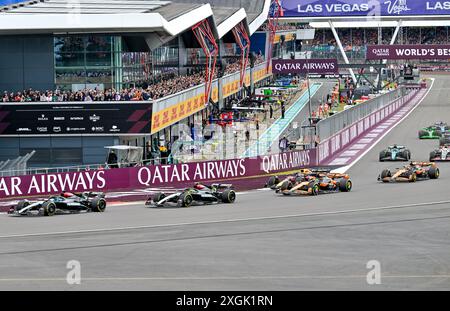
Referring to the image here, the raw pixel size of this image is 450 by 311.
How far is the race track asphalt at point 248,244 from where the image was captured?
20.6m

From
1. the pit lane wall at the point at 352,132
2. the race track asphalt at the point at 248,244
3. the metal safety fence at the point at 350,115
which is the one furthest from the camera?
the metal safety fence at the point at 350,115

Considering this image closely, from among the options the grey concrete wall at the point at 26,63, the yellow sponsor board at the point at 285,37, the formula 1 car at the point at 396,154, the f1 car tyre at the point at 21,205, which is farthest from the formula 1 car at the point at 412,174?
the yellow sponsor board at the point at 285,37

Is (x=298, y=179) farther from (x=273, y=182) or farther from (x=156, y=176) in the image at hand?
(x=156, y=176)

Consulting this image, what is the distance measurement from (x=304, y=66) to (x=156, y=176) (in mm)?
49825

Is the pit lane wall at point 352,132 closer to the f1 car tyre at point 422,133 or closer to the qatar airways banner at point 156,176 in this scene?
the qatar airways banner at point 156,176

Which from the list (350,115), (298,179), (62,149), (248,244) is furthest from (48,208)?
(350,115)

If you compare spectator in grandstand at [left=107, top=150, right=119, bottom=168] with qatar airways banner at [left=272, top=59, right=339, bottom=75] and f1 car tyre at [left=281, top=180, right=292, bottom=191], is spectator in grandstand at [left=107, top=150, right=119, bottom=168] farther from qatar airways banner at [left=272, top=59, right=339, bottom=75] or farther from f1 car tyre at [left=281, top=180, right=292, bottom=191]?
qatar airways banner at [left=272, top=59, right=339, bottom=75]

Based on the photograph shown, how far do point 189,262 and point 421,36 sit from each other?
130m

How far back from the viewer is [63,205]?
111ft

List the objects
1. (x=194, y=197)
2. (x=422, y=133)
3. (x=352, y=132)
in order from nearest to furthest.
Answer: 1. (x=194, y=197)
2. (x=352, y=132)
3. (x=422, y=133)

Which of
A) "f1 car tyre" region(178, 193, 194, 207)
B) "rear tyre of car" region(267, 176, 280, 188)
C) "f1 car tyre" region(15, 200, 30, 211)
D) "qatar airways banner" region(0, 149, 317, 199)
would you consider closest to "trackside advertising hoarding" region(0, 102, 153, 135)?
"qatar airways banner" region(0, 149, 317, 199)

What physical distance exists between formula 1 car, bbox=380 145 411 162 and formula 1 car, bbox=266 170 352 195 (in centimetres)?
1150

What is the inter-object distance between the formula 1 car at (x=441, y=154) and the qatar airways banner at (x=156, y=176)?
5744mm

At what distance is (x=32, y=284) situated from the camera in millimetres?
20312
